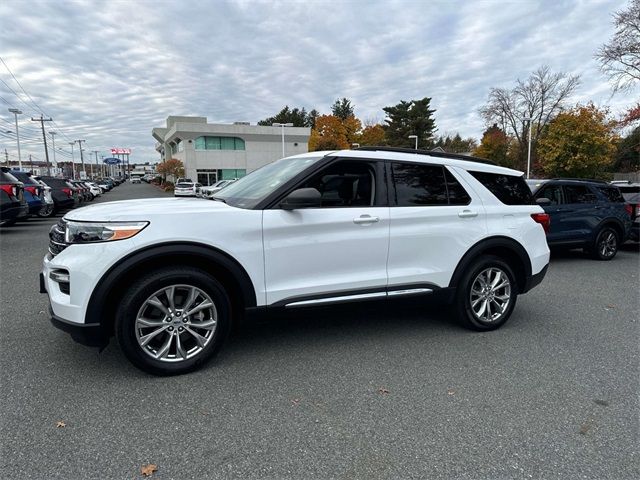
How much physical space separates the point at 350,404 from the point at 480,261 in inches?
86.7

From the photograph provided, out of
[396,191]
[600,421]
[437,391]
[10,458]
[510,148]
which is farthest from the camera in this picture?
[510,148]

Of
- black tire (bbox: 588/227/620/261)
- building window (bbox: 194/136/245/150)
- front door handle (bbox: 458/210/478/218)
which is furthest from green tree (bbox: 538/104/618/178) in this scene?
building window (bbox: 194/136/245/150)

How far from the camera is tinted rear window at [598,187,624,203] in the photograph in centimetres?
877

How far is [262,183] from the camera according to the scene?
3.98 meters

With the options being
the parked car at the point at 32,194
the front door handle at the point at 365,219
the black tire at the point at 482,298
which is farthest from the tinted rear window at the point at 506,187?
the parked car at the point at 32,194

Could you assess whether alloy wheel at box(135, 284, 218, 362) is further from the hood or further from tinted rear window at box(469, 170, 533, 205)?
tinted rear window at box(469, 170, 533, 205)

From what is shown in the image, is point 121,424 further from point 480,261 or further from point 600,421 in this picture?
point 480,261

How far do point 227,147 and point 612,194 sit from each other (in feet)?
150

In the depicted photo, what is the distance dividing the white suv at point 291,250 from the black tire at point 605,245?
5130 millimetres

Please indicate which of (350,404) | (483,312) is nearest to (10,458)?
(350,404)

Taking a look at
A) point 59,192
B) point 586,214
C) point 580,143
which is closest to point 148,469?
point 586,214

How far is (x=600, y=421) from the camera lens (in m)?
2.80

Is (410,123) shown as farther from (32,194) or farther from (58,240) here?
(58,240)

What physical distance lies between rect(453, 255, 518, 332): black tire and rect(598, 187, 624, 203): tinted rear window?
584 centimetres
